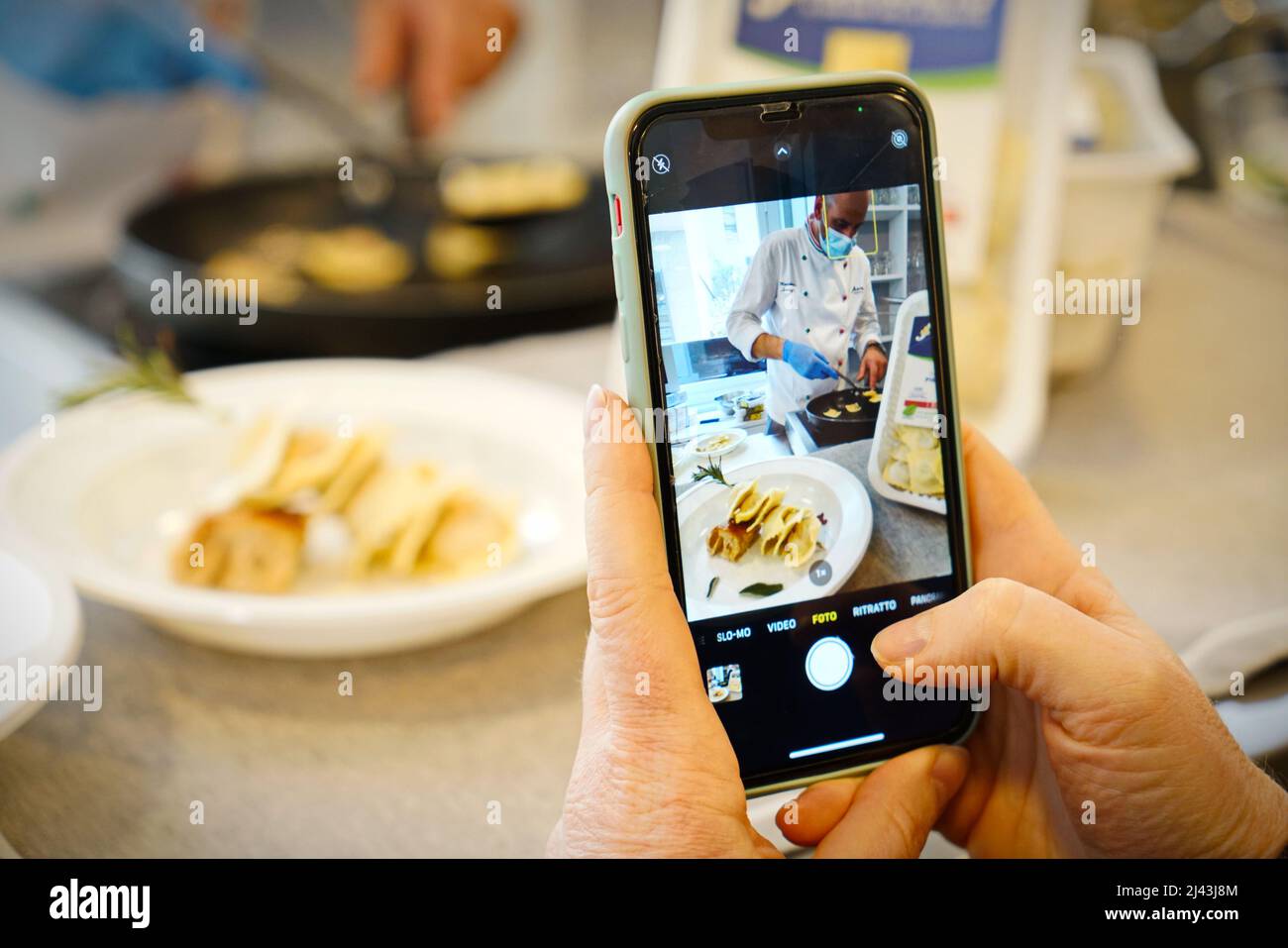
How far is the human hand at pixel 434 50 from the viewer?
139 cm

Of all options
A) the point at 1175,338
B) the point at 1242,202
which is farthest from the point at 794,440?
the point at 1242,202

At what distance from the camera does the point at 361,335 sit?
858 millimetres

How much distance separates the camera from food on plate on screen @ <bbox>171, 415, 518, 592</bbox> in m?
A: 0.54

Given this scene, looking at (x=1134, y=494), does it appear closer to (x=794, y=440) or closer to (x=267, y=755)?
(x=794, y=440)

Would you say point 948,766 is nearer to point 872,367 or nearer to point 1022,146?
point 872,367

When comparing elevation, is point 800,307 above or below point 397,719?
above

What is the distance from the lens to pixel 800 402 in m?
0.37

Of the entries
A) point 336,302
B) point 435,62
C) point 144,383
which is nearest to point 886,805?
point 144,383

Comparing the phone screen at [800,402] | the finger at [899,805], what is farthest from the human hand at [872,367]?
the finger at [899,805]

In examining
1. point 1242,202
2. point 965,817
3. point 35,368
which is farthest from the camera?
point 1242,202

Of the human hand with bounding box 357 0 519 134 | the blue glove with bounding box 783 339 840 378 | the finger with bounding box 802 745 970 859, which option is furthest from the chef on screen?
the human hand with bounding box 357 0 519 134

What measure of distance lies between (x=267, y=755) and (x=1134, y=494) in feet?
1.86

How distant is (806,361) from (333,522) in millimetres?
318
